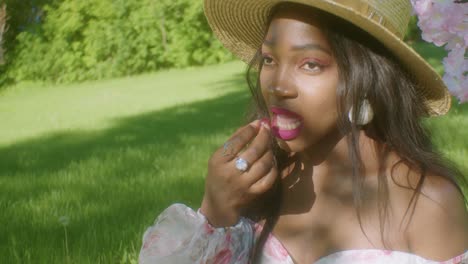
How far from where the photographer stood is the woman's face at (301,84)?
200 centimetres

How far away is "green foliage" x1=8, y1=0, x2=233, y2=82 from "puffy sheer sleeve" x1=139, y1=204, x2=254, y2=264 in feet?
47.1

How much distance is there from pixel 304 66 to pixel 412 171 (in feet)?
1.40

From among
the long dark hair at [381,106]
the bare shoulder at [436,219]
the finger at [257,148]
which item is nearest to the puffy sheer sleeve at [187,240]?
the long dark hair at [381,106]

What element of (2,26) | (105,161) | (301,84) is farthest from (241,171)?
(2,26)

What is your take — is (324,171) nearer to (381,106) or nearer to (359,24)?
(381,106)

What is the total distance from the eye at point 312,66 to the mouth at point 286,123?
0.41 feet

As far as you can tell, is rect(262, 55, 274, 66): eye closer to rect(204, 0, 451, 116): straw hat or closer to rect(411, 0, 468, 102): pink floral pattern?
rect(204, 0, 451, 116): straw hat

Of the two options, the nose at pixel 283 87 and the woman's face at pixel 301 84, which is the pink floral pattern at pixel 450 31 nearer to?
the woman's face at pixel 301 84

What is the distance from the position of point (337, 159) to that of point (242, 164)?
348 mm

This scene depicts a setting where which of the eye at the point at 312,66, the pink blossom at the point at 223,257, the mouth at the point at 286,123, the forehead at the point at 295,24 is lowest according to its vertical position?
the pink blossom at the point at 223,257

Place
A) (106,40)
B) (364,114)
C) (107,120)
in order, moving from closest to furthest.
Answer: (364,114) → (107,120) → (106,40)

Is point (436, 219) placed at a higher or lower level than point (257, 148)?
lower

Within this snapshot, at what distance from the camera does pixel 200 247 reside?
2.08 metres

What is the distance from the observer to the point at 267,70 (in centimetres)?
210
